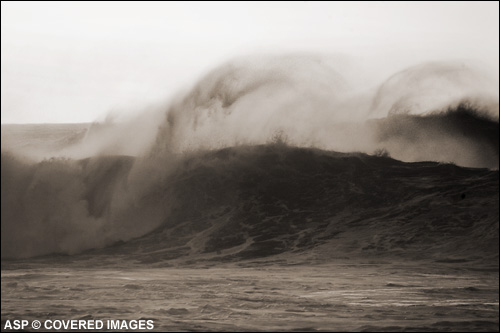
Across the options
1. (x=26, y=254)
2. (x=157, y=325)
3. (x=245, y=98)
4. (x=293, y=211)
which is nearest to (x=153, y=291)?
(x=157, y=325)

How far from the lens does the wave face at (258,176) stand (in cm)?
1140

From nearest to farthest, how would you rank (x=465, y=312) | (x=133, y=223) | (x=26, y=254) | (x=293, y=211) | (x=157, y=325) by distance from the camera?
(x=157, y=325)
(x=465, y=312)
(x=26, y=254)
(x=133, y=223)
(x=293, y=211)

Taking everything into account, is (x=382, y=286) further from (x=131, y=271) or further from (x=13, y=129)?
(x=13, y=129)

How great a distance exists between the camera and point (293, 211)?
42.2ft

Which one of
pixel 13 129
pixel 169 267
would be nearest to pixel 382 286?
pixel 169 267

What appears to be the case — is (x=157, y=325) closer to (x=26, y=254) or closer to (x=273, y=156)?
(x=26, y=254)

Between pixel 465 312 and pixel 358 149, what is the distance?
6.62 meters

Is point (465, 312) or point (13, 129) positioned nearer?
point (465, 312)

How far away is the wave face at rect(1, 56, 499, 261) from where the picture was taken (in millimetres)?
11398

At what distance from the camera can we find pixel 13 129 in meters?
12.3

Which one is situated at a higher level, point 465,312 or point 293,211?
point 293,211

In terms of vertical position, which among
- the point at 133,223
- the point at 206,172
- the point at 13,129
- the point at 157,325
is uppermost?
the point at 13,129

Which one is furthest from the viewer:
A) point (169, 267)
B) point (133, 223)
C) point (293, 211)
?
point (293, 211)

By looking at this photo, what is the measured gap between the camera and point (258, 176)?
44.2 feet
